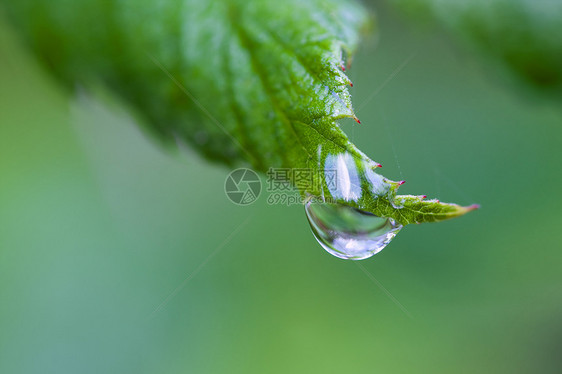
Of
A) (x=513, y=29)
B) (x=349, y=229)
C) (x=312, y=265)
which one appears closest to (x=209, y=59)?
(x=349, y=229)

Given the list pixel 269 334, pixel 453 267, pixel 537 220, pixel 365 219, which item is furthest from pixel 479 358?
pixel 365 219

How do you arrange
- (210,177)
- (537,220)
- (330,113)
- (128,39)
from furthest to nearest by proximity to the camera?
(210,177), (537,220), (128,39), (330,113)

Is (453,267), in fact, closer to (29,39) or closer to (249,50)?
(249,50)

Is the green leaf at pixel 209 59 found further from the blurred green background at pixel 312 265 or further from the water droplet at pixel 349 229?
the blurred green background at pixel 312 265

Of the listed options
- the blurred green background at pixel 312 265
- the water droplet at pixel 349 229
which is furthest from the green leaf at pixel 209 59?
the blurred green background at pixel 312 265

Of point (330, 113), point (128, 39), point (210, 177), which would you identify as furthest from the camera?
point (210, 177)

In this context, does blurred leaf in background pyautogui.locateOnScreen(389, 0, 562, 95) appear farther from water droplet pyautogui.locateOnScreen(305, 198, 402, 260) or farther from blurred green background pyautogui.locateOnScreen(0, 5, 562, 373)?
water droplet pyautogui.locateOnScreen(305, 198, 402, 260)

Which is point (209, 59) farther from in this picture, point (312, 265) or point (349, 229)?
point (312, 265)
